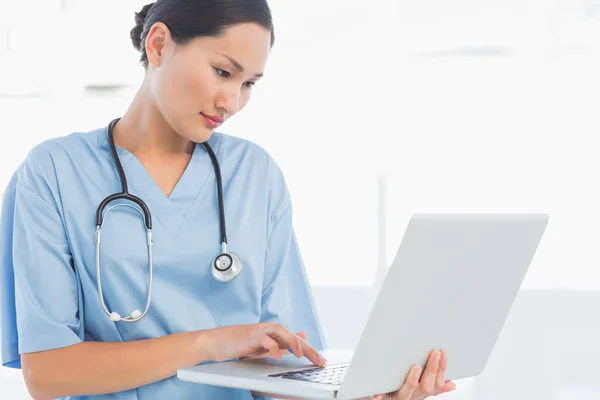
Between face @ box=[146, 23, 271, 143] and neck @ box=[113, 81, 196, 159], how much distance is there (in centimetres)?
4

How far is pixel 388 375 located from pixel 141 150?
0.55 metres

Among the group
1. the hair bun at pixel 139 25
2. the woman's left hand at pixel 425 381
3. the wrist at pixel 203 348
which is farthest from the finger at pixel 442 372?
the hair bun at pixel 139 25

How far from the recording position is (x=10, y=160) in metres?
2.59

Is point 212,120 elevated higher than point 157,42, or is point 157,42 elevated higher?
point 157,42

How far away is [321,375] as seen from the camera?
1.02 meters

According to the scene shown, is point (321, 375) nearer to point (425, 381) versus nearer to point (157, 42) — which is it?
point (425, 381)

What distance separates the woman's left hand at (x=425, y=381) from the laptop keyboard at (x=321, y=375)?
0.21 feet

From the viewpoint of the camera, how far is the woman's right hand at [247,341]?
3.55ft

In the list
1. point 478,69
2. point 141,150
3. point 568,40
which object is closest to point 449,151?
point 478,69

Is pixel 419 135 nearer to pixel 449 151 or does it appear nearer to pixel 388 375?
pixel 449 151

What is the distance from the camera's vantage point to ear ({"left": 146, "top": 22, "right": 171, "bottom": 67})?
1.21m

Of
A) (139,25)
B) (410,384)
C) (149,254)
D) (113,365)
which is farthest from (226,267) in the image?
(139,25)

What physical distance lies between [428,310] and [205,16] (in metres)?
0.53

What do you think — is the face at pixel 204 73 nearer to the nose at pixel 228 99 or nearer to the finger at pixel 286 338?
the nose at pixel 228 99
